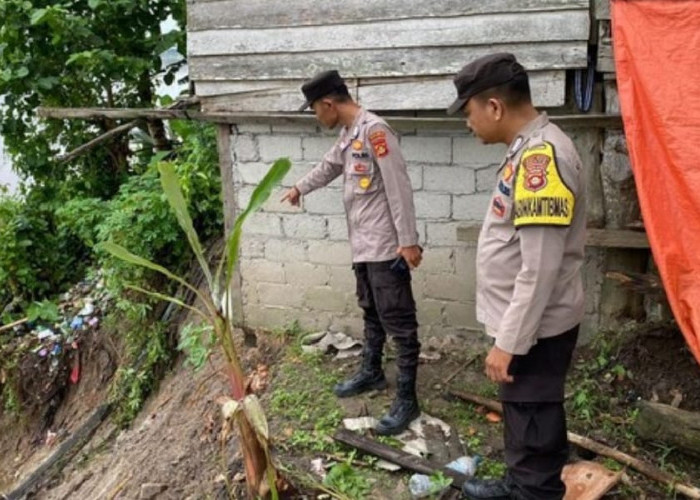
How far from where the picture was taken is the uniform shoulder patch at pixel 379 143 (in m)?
3.41

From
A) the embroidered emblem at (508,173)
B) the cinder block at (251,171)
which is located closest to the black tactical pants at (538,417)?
the embroidered emblem at (508,173)

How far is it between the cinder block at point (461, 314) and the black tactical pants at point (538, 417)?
5.80ft

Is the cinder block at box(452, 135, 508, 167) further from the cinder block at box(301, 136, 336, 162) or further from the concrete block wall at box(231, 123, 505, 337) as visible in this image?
the cinder block at box(301, 136, 336, 162)

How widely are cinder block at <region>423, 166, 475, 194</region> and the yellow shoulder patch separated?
6.25 feet

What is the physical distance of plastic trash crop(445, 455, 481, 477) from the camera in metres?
3.35

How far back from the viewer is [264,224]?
4.88 m

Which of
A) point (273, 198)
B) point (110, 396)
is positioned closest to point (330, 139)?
point (273, 198)

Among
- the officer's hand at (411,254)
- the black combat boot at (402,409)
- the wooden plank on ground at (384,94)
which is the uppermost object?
the wooden plank on ground at (384,94)

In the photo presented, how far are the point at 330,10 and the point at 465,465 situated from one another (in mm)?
2662

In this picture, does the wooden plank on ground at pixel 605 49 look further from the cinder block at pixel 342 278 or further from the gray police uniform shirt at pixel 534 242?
the cinder block at pixel 342 278

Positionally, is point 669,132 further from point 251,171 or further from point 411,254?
point 251,171

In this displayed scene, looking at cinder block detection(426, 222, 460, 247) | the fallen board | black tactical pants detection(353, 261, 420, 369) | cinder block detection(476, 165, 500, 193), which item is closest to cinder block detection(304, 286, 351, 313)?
cinder block detection(426, 222, 460, 247)

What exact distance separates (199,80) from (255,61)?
1.45 feet

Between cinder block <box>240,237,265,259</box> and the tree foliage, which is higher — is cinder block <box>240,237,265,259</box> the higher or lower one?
the lower one
